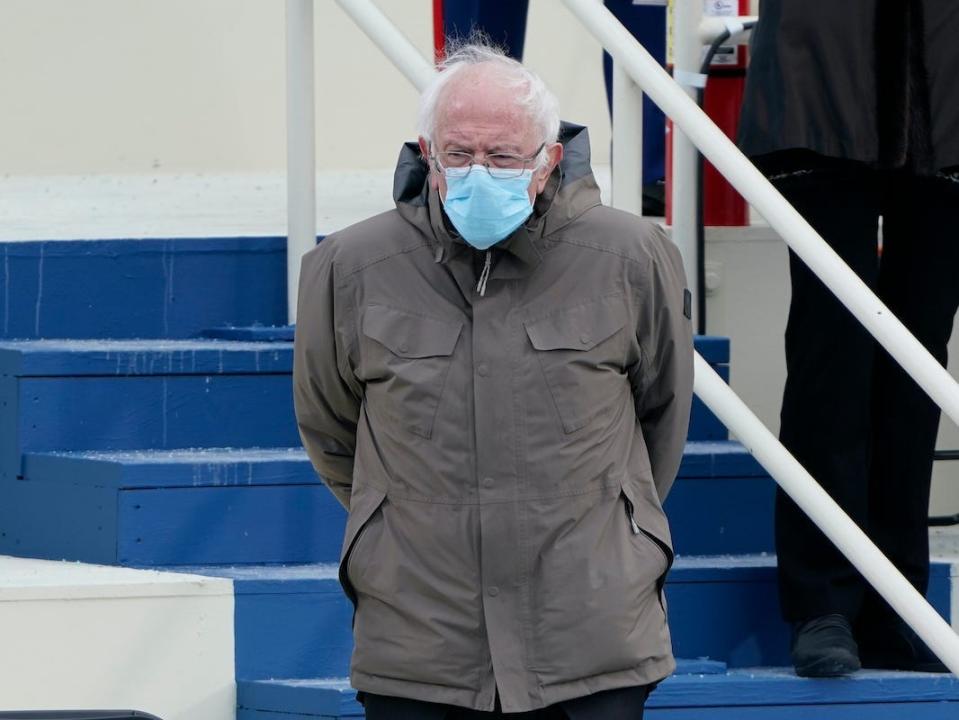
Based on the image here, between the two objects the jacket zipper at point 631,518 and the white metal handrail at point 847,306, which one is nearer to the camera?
the jacket zipper at point 631,518

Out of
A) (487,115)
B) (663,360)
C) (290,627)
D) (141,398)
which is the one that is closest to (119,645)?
(290,627)

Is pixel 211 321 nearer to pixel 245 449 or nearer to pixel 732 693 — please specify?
pixel 245 449

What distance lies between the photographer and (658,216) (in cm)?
441

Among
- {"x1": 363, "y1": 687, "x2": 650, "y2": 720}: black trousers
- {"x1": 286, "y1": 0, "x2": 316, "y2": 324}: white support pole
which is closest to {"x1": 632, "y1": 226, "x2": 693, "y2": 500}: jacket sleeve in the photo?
{"x1": 363, "y1": 687, "x2": 650, "y2": 720}: black trousers

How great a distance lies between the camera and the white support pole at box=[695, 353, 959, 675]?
2824mm

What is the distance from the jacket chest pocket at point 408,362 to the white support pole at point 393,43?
0.94 meters

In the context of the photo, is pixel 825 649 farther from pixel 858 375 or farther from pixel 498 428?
pixel 498 428

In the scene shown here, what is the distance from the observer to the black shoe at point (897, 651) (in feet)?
10.3

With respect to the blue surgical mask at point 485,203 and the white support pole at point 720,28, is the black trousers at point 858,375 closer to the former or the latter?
the white support pole at point 720,28

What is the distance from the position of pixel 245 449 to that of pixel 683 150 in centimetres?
103

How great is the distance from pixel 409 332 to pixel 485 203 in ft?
0.63

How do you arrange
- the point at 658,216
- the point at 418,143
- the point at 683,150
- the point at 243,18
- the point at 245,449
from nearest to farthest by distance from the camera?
the point at 418,143 → the point at 245,449 → the point at 683,150 → the point at 658,216 → the point at 243,18

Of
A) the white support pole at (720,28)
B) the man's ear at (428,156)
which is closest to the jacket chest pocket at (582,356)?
the man's ear at (428,156)

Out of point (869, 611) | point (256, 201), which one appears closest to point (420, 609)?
point (869, 611)
